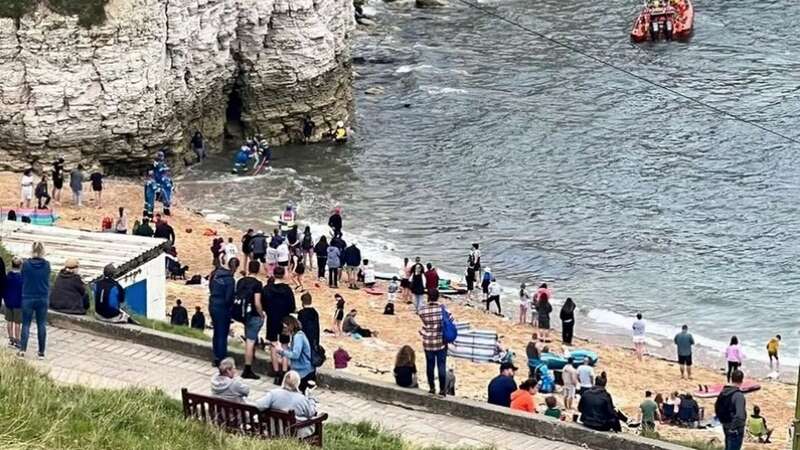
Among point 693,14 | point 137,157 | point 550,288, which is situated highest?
point 693,14

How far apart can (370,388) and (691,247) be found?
22.2 m

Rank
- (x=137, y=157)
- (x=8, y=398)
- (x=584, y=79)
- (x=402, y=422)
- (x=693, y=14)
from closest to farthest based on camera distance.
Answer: (x=8, y=398), (x=402, y=422), (x=137, y=157), (x=584, y=79), (x=693, y=14)

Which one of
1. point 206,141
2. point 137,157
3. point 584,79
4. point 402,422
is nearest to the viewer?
point 402,422

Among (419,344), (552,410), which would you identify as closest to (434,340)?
(552,410)

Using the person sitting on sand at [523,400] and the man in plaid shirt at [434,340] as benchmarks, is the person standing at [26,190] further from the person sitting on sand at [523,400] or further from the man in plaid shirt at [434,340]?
the person sitting on sand at [523,400]

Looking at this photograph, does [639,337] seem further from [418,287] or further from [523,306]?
[418,287]

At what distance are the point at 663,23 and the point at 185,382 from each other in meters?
44.9

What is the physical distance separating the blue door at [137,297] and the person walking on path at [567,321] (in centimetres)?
1008

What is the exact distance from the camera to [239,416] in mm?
15812

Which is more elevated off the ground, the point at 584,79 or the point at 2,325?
the point at 584,79

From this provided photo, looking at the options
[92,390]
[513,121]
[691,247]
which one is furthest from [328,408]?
[513,121]

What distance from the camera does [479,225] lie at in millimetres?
41281

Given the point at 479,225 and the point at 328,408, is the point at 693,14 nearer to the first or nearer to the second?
the point at 479,225

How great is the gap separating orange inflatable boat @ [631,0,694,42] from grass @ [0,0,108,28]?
89.2 ft
